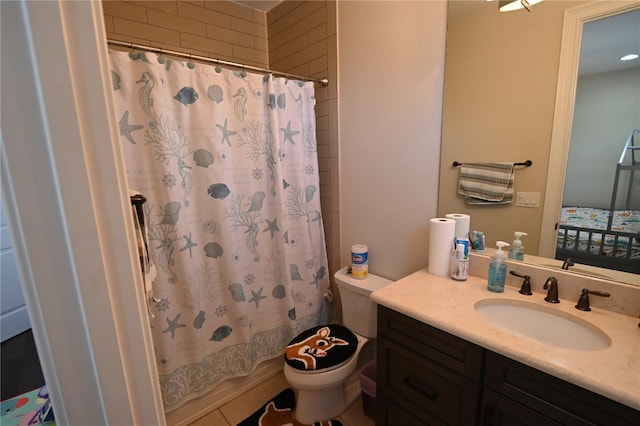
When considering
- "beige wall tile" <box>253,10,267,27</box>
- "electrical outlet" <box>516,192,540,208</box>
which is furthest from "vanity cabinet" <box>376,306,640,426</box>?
"beige wall tile" <box>253,10,267,27</box>

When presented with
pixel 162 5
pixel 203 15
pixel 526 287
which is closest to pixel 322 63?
pixel 203 15

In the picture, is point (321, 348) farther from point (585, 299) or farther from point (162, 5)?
point (162, 5)

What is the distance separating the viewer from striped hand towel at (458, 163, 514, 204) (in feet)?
4.30

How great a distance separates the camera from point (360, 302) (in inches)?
67.8

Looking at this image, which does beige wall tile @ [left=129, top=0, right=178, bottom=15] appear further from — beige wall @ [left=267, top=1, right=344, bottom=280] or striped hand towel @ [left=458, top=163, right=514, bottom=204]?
striped hand towel @ [left=458, top=163, right=514, bottom=204]

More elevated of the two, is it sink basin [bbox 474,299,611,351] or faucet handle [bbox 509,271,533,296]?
faucet handle [bbox 509,271,533,296]

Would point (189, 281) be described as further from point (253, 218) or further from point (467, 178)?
point (467, 178)

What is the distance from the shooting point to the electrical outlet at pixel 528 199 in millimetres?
1248

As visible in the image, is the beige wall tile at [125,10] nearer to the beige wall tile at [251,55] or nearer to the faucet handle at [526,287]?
the beige wall tile at [251,55]

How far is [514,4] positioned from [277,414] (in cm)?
232

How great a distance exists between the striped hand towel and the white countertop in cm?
38

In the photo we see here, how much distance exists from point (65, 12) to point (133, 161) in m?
1.20

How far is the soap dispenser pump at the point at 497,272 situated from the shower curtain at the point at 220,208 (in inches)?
41.6

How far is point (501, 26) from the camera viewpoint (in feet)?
4.17
